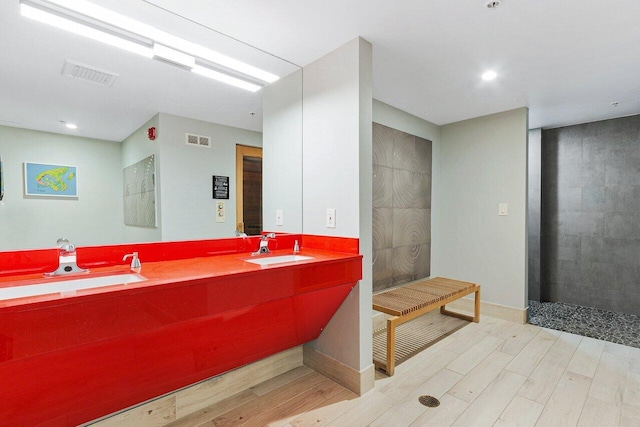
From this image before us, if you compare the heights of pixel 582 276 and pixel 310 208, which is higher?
pixel 310 208

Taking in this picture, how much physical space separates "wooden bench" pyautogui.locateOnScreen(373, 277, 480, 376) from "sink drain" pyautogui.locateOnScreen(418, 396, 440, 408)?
0.96 ft

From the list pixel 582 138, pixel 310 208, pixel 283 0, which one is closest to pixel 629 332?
pixel 582 138

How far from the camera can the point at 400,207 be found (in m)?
3.24

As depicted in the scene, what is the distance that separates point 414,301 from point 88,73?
2587 millimetres

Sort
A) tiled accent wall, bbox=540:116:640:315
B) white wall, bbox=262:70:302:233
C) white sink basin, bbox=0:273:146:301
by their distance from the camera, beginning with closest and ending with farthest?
1. white sink basin, bbox=0:273:146:301
2. white wall, bbox=262:70:302:233
3. tiled accent wall, bbox=540:116:640:315

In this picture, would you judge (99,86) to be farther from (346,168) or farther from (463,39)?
(463,39)

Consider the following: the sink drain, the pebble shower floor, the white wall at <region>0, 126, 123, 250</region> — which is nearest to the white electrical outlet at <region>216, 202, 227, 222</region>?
the white wall at <region>0, 126, 123, 250</region>

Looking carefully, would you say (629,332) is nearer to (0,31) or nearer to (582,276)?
(582,276)

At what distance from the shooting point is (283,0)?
156cm

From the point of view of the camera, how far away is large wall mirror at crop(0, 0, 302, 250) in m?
1.43

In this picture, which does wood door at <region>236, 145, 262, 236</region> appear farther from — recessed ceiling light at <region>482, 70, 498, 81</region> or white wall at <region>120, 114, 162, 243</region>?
recessed ceiling light at <region>482, 70, 498, 81</region>

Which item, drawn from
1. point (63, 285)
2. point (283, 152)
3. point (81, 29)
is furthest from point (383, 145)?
point (63, 285)

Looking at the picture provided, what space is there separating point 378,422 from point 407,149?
2498 millimetres

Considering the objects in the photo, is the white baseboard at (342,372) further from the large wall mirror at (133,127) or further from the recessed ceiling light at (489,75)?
the recessed ceiling light at (489,75)
